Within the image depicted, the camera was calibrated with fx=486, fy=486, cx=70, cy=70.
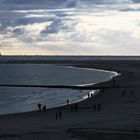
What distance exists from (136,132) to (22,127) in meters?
11.7

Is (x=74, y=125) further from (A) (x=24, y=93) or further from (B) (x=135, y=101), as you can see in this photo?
(A) (x=24, y=93)

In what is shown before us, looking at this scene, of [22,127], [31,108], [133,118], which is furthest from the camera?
[31,108]

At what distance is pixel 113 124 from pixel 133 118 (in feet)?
15.1

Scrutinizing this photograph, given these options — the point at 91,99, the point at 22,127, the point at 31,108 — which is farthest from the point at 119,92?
the point at 22,127

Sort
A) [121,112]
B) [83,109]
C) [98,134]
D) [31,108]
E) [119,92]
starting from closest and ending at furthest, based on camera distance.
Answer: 1. [98,134]
2. [121,112]
3. [83,109]
4. [31,108]
5. [119,92]

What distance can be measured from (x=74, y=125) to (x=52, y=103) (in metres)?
25.8

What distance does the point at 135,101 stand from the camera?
72250 millimetres

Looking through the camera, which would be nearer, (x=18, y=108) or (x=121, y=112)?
(x=121, y=112)

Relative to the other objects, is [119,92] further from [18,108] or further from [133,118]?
[133,118]

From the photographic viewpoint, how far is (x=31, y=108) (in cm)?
6756

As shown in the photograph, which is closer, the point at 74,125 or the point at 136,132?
the point at 136,132

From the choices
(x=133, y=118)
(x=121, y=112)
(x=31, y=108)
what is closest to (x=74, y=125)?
(x=133, y=118)

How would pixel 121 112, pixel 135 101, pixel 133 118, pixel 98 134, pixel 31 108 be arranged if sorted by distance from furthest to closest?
pixel 135 101, pixel 31 108, pixel 121 112, pixel 133 118, pixel 98 134

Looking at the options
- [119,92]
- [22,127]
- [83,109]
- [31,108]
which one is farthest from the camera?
[119,92]
